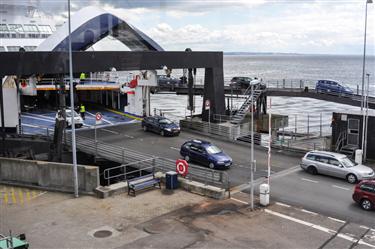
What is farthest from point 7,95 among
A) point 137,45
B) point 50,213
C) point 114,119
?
point 50,213

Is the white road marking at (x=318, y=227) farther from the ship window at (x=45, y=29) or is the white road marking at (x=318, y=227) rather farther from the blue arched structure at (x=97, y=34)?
the ship window at (x=45, y=29)

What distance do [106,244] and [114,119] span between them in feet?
88.0

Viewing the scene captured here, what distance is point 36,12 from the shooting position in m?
54.1

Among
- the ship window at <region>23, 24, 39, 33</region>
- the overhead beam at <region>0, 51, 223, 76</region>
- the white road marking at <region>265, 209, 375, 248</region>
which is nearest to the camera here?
the white road marking at <region>265, 209, 375, 248</region>

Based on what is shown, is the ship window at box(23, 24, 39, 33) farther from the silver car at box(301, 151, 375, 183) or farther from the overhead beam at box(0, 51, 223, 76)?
the silver car at box(301, 151, 375, 183)

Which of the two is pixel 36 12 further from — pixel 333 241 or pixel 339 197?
pixel 333 241

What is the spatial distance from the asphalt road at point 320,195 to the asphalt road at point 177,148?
191cm

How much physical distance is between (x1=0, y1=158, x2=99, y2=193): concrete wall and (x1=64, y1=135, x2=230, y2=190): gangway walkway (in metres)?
1.34

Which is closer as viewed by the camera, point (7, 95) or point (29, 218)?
point (29, 218)

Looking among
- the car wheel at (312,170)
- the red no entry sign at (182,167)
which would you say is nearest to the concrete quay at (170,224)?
the red no entry sign at (182,167)

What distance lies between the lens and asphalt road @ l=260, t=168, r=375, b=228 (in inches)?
750

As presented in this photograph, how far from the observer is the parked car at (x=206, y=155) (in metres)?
26.5

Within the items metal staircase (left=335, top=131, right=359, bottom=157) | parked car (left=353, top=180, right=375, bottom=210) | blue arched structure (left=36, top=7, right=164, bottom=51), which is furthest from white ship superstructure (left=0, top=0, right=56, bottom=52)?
parked car (left=353, top=180, right=375, bottom=210)

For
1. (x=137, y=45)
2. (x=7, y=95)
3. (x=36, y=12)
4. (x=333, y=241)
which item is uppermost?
(x=36, y=12)
